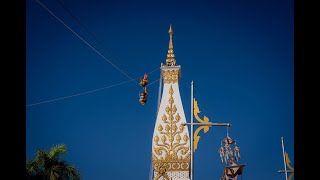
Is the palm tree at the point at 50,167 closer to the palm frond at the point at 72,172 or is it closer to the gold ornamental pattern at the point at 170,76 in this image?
the palm frond at the point at 72,172

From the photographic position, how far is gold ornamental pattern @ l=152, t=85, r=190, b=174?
11.1 metres

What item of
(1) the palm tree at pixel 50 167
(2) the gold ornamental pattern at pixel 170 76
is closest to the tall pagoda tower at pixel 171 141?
(2) the gold ornamental pattern at pixel 170 76

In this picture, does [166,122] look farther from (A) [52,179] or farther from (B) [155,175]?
(A) [52,179]

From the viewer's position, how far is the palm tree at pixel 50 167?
10516 mm

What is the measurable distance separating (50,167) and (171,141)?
3173 millimetres

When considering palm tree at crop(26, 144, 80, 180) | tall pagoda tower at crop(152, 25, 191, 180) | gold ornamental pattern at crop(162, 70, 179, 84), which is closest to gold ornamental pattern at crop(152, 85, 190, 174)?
tall pagoda tower at crop(152, 25, 191, 180)

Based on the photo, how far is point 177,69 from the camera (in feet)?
39.5

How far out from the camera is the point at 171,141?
11.3 meters

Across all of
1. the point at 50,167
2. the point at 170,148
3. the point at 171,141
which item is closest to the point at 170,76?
→ the point at 171,141

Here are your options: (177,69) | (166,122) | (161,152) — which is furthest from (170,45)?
(161,152)

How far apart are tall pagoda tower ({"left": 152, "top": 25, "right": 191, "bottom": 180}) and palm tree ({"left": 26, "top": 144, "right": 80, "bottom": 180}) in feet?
7.11

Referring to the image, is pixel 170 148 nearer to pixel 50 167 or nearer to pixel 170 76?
pixel 170 76

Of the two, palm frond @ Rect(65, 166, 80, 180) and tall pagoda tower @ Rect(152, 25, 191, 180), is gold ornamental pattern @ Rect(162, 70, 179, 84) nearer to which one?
tall pagoda tower @ Rect(152, 25, 191, 180)
